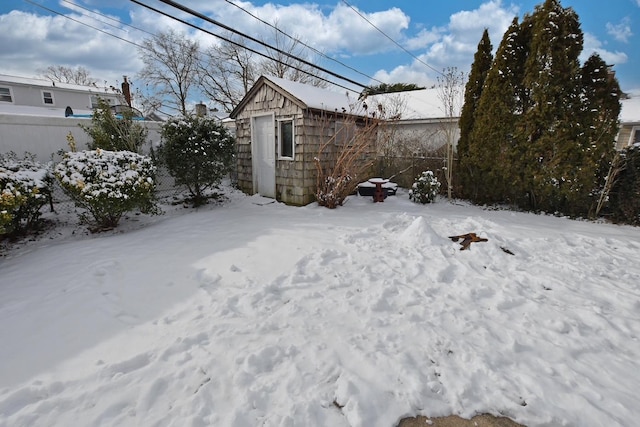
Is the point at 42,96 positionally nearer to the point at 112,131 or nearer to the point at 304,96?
the point at 112,131

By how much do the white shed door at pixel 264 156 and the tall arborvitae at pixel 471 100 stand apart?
498 centimetres

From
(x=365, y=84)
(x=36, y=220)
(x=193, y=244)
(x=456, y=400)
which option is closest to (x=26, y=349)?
(x=193, y=244)

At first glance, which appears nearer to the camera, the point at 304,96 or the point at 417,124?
the point at 304,96

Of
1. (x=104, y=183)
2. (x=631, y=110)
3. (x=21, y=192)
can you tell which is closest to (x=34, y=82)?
(x=21, y=192)

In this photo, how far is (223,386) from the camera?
1.77 metres

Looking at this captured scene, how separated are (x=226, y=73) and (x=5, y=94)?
11710 millimetres

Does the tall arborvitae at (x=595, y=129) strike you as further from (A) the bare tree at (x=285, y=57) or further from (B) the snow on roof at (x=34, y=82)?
(B) the snow on roof at (x=34, y=82)

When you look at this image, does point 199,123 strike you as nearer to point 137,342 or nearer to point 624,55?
point 137,342

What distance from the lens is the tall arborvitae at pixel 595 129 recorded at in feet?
18.6

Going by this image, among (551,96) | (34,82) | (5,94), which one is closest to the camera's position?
(551,96)

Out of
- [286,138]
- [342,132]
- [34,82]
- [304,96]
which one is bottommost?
[286,138]

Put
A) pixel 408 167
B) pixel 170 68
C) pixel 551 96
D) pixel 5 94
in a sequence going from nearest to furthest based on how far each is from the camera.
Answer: pixel 551 96 → pixel 408 167 → pixel 5 94 → pixel 170 68

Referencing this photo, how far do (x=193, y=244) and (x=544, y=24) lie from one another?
8160 mm

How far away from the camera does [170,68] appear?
19.3m
